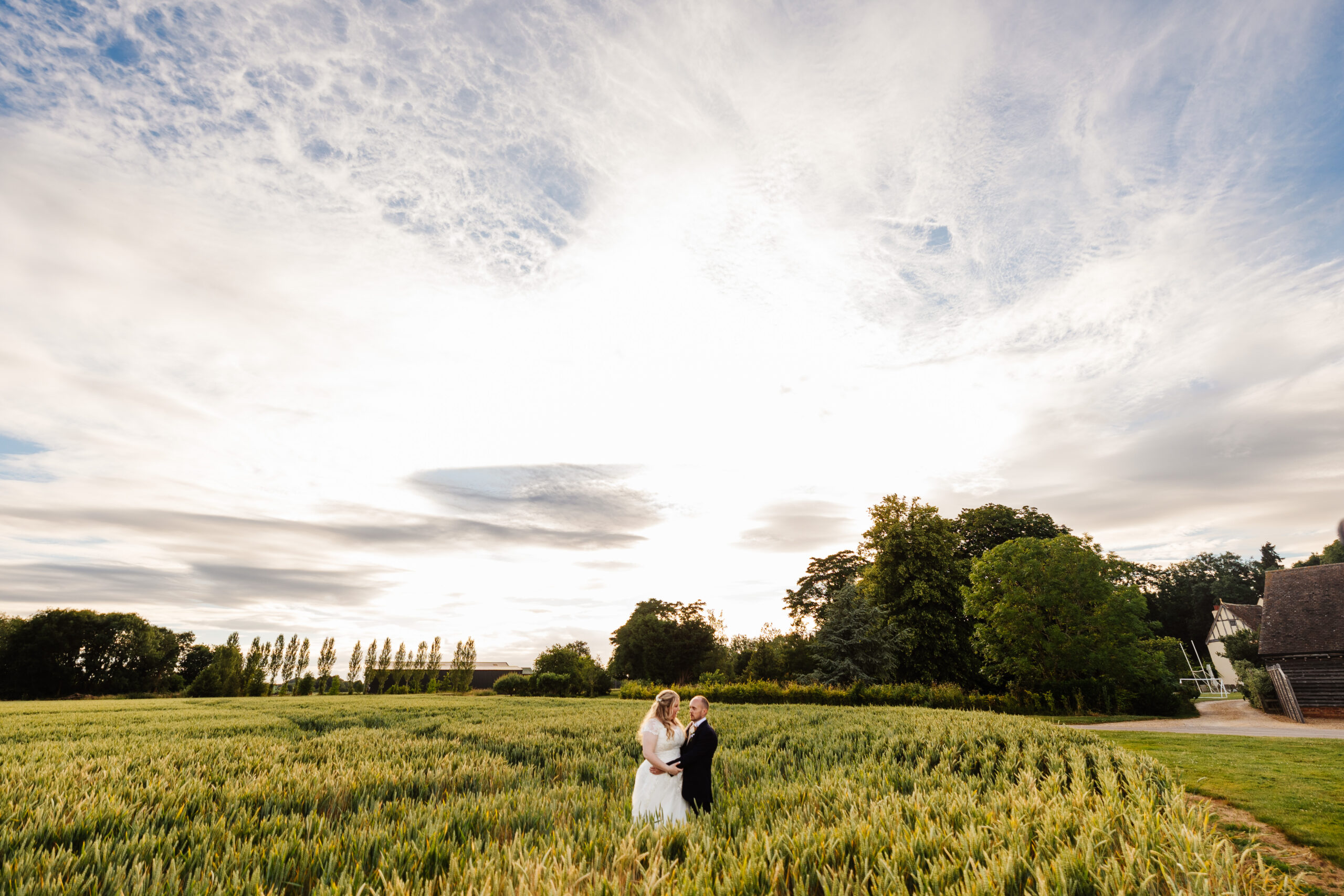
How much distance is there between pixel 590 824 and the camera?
15.3ft

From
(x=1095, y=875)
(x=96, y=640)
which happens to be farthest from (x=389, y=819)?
(x=96, y=640)

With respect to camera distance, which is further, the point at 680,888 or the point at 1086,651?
the point at 1086,651

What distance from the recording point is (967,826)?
12.5 feet

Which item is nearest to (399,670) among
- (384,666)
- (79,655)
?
(384,666)

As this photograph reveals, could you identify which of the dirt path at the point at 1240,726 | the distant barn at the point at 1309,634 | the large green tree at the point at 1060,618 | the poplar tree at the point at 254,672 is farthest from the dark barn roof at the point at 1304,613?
the poplar tree at the point at 254,672

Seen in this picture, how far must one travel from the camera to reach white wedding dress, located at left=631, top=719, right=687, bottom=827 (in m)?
6.68

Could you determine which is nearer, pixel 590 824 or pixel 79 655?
pixel 590 824

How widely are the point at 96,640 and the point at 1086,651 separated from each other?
86.0 m

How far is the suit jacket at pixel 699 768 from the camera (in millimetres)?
6723

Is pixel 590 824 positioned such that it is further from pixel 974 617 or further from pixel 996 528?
pixel 996 528

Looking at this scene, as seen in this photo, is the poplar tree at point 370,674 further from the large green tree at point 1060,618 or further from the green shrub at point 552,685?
the large green tree at point 1060,618

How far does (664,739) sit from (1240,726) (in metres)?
27.2

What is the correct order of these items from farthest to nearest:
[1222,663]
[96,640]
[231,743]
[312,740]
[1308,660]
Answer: [1222,663] → [96,640] → [1308,660] → [312,740] → [231,743]

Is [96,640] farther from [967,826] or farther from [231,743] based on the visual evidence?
[967,826]
